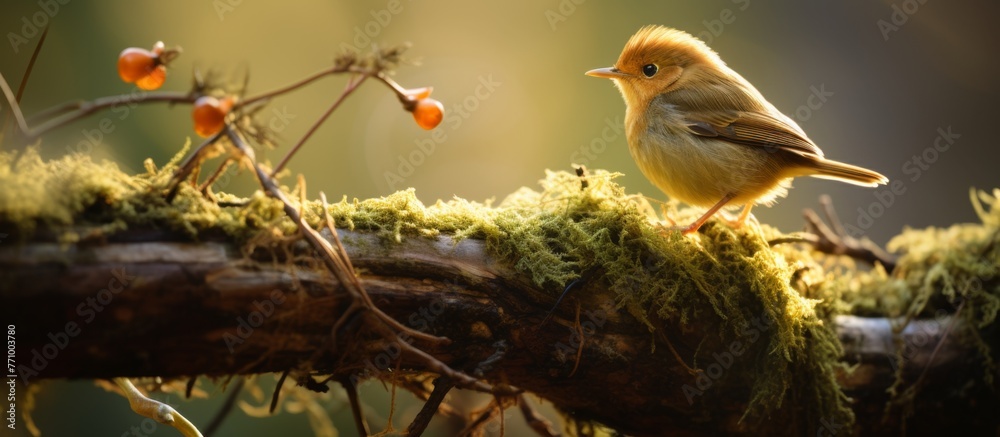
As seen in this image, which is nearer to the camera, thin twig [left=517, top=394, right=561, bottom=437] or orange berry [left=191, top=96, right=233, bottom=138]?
orange berry [left=191, top=96, right=233, bottom=138]

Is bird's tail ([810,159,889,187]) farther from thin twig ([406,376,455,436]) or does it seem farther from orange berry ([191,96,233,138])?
orange berry ([191,96,233,138])

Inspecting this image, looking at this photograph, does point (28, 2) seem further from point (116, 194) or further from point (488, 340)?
point (488, 340)

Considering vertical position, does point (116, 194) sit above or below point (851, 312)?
below

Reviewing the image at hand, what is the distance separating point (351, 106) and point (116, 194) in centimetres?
429

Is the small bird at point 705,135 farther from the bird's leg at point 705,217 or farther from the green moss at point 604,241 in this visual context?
the green moss at point 604,241

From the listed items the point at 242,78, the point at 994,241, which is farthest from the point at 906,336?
the point at 242,78

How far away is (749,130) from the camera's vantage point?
9.53ft

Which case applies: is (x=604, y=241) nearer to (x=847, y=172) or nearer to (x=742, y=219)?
(x=742, y=219)

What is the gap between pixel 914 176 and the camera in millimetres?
7543

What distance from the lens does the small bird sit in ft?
9.14

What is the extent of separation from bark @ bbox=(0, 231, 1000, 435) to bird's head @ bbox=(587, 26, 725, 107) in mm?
1392

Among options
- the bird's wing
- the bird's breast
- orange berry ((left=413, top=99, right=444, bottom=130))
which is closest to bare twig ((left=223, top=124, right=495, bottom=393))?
orange berry ((left=413, top=99, right=444, bottom=130))

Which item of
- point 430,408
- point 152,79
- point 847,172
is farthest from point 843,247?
point 152,79

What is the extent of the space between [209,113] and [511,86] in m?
4.91
